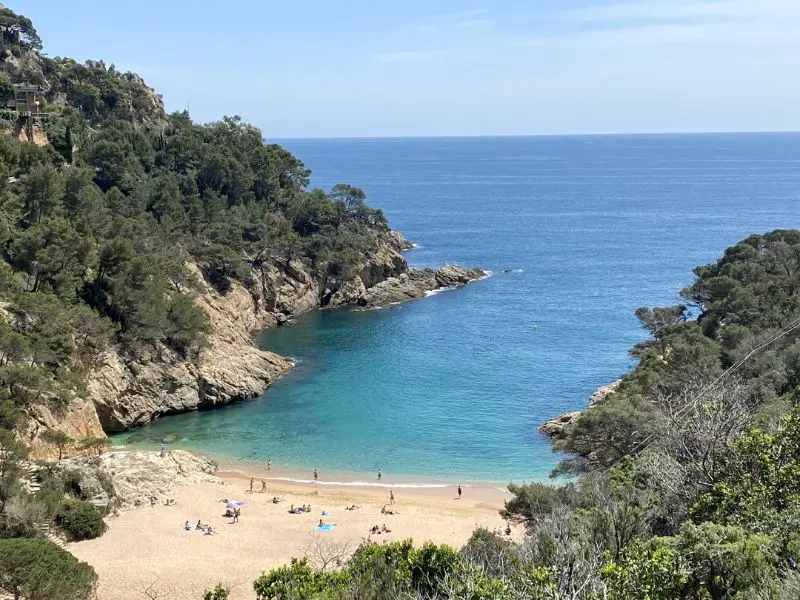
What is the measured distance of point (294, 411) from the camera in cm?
3938

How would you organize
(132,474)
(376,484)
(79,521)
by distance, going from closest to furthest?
(79,521), (132,474), (376,484)

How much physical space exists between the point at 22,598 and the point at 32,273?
71.0ft

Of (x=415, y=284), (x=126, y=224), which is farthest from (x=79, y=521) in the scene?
(x=415, y=284)

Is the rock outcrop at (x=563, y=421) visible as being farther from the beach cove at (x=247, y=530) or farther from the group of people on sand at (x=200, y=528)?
the group of people on sand at (x=200, y=528)

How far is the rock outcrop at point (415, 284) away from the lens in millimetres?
63250

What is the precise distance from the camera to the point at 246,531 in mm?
26062

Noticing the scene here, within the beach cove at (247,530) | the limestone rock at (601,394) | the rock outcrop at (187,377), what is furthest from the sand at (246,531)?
the limestone rock at (601,394)

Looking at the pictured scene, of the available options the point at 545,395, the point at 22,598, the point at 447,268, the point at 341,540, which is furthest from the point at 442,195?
the point at 22,598

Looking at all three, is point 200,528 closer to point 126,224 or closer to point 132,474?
point 132,474

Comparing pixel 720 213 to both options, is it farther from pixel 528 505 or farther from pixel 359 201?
pixel 528 505

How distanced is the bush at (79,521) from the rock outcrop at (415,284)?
39519mm

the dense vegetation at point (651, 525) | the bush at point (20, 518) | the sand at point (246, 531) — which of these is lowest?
the sand at point (246, 531)

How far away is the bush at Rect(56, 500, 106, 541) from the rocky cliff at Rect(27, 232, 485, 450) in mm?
5324

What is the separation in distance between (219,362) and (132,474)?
13612 millimetres
